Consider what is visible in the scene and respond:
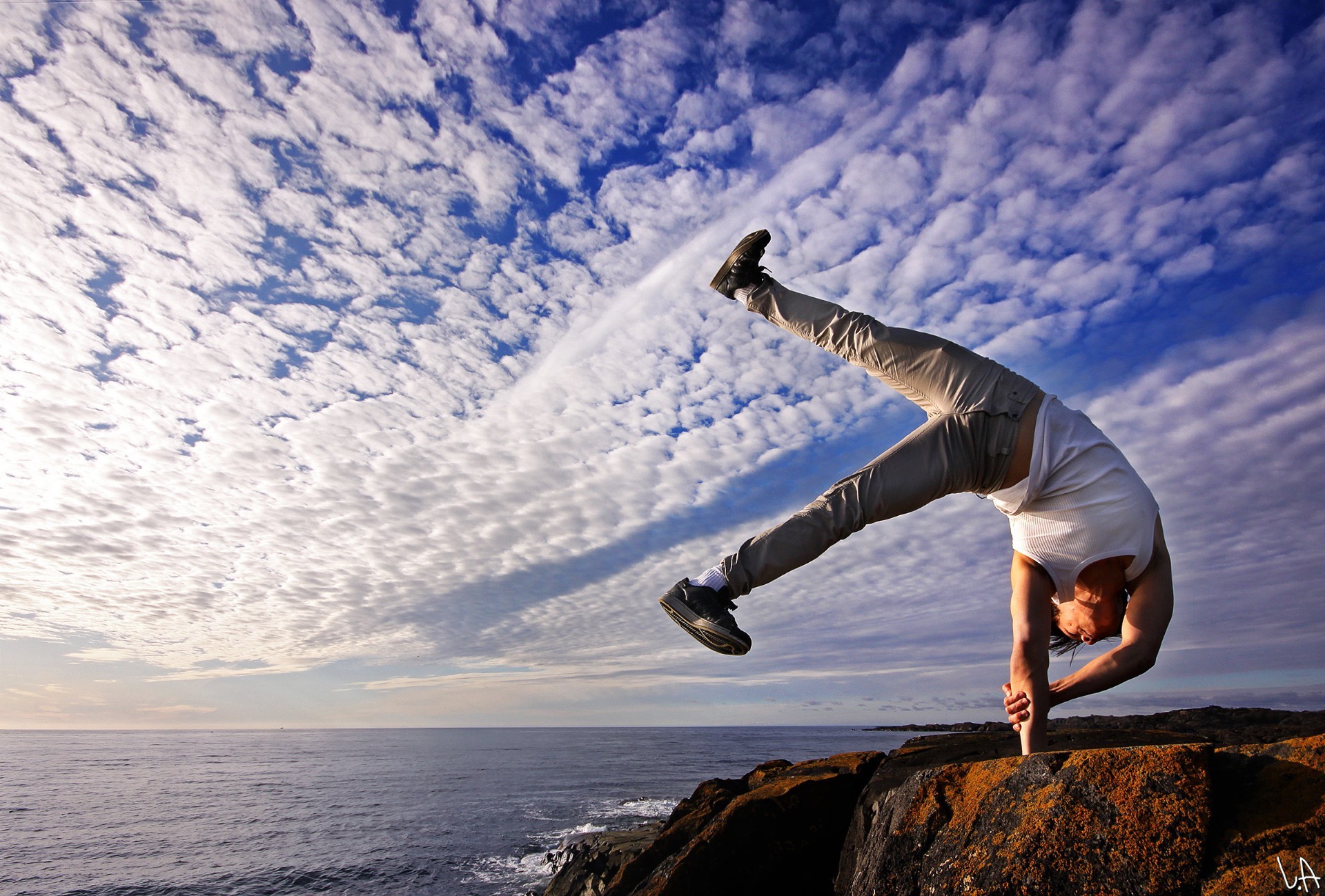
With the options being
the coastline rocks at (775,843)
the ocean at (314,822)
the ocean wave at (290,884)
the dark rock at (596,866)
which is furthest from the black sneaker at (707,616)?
Result: the ocean wave at (290,884)

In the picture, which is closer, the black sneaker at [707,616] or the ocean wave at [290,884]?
the black sneaker at [707,616]

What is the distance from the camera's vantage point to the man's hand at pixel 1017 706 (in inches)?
122

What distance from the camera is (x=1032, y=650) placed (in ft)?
10.1

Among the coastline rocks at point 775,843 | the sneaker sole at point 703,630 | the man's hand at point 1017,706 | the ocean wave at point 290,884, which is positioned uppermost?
the sneaker sole at point 703,630

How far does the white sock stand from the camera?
301 cm

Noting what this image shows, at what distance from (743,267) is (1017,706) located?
106 inches

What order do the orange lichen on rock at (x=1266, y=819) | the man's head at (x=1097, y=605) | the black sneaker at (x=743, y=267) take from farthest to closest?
the black sneaker at (x=743, y=267) → the man's head at (x=1097, y=605) → the orange lichen on rock at (x=1266, y=819)

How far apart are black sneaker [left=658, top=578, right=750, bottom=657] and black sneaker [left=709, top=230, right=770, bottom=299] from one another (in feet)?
5.60

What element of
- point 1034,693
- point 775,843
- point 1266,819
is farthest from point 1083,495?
point 775,843

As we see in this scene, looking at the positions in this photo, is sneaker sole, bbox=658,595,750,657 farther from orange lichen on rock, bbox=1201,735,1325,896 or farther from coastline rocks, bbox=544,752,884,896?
coastline rocks, bbox=544,752,884,896

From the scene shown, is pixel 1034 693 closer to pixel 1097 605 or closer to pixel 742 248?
pixel 1097 605

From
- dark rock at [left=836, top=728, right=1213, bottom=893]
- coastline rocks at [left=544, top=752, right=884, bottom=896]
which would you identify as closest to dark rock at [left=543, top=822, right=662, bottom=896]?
coastline rocks at [left=544, top=752, right=884, bottom=896]

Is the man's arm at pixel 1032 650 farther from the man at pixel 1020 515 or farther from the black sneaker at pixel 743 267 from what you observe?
the black sneaker at pixel 743 267

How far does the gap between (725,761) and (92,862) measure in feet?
137
